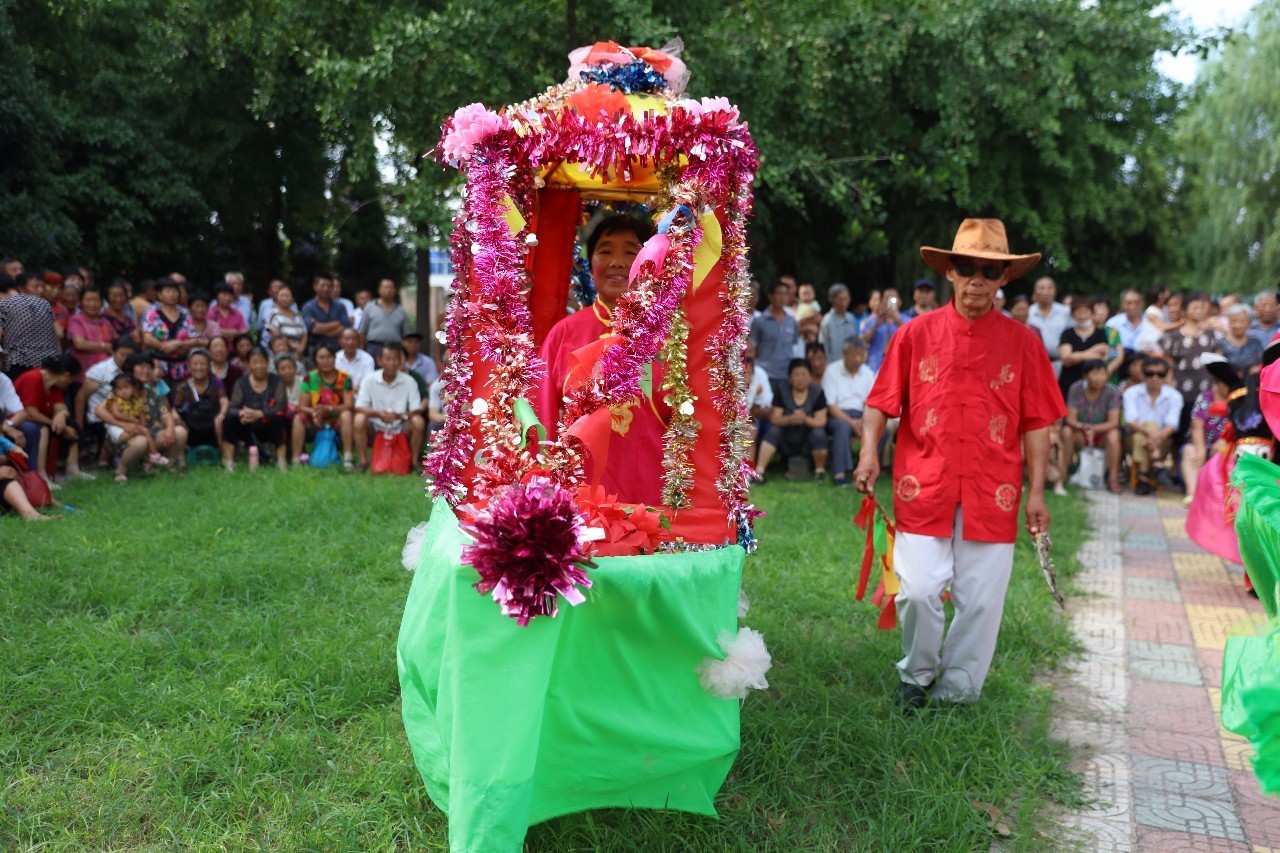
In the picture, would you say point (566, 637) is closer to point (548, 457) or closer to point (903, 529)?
point (548, 457)

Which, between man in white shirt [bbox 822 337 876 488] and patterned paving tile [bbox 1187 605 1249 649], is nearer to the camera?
patterned paving tile [bbox 1187 605 1249 649]

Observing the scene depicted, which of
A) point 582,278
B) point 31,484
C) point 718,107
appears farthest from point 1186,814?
point 31,484

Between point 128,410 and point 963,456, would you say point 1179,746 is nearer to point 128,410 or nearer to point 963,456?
point 963,456

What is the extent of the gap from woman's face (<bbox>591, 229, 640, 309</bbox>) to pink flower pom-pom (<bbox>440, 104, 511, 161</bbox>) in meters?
0.73

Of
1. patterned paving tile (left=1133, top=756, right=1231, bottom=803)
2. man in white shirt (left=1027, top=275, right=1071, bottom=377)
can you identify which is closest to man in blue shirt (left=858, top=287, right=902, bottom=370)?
man in white shirt (left=1027, top=275, right=1071, bottom=377)

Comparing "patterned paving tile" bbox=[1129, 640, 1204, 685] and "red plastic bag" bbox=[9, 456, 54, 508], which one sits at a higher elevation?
"red plastic bag" bbox=[9, 456, 54, 508]

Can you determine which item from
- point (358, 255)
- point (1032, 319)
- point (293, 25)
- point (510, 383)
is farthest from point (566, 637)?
point (358, 255)

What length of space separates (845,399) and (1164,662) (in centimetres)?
538

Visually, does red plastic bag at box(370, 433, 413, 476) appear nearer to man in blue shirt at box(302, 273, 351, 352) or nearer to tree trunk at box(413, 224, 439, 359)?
man in blue shirt at box(302, 273, 351, 352)

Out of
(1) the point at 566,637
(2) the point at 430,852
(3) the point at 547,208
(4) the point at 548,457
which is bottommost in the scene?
(2) the point at 430,852

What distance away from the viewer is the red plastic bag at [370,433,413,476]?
1005 cm

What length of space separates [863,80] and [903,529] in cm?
718

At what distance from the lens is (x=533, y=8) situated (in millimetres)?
8961

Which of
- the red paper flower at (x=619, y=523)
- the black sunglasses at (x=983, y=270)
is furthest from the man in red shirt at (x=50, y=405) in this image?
the black sunglasses at (x=983, y=270)
